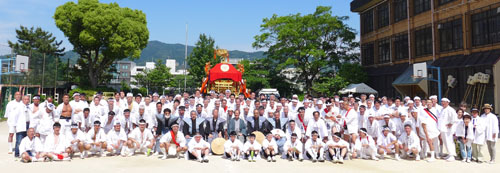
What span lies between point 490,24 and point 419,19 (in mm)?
5264

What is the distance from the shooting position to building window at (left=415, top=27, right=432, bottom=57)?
2052 cm

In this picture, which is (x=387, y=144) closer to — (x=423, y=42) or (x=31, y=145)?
(x=31, y=145)

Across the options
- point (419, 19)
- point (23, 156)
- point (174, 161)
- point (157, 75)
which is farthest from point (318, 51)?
point (157, 75)

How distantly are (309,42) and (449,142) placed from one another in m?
19.0

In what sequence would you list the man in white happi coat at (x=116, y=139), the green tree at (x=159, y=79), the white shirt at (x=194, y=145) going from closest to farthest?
the white shirt at (x=194, y=145), the man in white happi coat at (x=116, y=139), the green tree at (x=159, y=79)

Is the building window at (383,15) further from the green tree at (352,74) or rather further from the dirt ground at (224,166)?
the dirt ground at (224,166)

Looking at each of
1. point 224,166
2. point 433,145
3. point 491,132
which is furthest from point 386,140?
point 224,166

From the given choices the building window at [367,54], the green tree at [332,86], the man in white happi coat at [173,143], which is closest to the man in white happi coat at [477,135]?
the man in white happi coat at [173,143]

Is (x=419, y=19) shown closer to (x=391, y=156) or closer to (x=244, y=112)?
(x=391, y=156)

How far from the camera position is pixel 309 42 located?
87.8 feet

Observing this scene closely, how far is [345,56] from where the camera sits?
28.0 meters

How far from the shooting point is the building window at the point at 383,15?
24.7m

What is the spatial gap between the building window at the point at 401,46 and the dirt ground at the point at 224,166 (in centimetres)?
1633

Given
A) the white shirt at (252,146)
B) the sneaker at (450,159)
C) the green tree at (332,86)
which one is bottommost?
the sneaker at (450,159)
